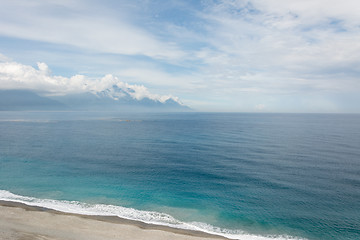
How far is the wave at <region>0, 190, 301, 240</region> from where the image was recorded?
2683 cm

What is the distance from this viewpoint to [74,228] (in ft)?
85.9

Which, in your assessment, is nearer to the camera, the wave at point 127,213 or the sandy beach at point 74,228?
the sandy beach at point 74,228

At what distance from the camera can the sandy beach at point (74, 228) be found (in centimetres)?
2456

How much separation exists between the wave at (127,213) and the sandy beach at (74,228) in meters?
1.29

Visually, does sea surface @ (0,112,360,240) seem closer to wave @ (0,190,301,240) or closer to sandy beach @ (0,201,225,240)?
wave @ (0,190,301,240)

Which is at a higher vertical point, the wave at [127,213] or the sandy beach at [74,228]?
the sandy beach at [74,228]

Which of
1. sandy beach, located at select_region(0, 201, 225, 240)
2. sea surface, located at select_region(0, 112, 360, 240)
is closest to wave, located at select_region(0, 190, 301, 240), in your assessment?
sea surface, located at select_region(0, 112, 360, 240)

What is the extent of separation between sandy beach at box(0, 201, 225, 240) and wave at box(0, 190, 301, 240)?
129 centimetres

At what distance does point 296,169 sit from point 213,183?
23679 mm

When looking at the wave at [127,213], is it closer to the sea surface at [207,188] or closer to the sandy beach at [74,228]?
the sea surface at [207,188]

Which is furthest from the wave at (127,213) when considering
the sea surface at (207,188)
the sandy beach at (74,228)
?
the sandy beach at (74,228)

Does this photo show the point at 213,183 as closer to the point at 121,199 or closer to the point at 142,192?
the point at 142,192

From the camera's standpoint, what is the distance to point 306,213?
3167 cm

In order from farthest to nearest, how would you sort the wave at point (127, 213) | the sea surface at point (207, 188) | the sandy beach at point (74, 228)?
the sea surface at point (207, 188), the wave at point (127, 213), the sandy beach at point (74, 228)
